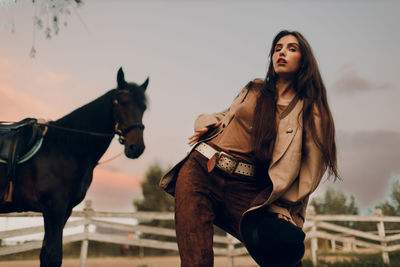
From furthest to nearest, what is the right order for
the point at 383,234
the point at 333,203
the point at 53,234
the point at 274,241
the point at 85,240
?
the point at 333,203 < the point at 383,234 < the point at 85,240 < the point at 53,234 < the point at 274,241

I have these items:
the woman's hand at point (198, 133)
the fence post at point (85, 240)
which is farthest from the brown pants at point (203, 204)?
the fence post at point (85, 240)

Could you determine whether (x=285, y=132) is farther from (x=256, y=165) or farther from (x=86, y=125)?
(x=86, y=125)

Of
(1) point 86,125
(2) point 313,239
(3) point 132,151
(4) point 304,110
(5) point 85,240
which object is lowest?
(2) point 313,239

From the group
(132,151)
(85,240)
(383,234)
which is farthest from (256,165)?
(383,234)

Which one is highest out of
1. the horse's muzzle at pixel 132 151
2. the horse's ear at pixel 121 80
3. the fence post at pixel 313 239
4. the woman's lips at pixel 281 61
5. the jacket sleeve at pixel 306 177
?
the horse's ear at pixel 121 80

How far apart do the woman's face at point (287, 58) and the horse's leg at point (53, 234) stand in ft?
9.32

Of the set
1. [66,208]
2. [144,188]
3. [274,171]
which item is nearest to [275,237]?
[274,171]

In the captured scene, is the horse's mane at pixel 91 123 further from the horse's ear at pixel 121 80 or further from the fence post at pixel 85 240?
the fence post at pixel 85 240

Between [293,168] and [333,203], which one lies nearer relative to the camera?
[293,168]

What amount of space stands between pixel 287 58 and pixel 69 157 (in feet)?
9.66

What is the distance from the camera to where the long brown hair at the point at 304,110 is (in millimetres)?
2043

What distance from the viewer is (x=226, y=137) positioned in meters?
2.15

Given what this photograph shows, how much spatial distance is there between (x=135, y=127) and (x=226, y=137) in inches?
97.5

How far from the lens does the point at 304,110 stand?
6.91 feet
